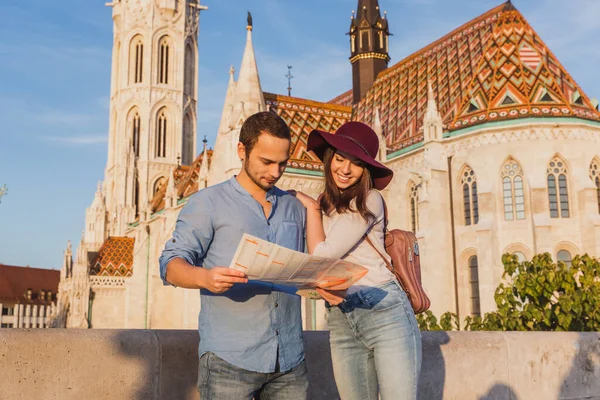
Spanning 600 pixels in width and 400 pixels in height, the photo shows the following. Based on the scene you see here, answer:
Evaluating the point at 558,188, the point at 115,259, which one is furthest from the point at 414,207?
the point at 115,259

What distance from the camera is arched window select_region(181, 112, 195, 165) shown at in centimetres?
5319

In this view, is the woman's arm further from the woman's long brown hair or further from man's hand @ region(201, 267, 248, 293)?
man's hand @ region(201, 267, 248, 293)

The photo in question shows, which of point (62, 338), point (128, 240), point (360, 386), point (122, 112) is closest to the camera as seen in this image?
point (360, 386)

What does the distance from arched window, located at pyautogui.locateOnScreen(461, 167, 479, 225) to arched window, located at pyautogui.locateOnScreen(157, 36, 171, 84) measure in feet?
110

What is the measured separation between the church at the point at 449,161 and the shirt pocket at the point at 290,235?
39.4ft

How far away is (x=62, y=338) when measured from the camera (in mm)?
3502

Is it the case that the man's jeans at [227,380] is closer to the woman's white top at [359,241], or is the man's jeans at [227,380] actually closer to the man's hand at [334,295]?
the man's hand at [334,295]

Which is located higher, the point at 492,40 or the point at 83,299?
the point at 492,40

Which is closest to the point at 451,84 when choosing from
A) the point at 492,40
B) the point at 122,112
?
the point at 492,40

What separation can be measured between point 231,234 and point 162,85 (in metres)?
51.5

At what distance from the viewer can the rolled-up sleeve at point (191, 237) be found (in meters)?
2.77

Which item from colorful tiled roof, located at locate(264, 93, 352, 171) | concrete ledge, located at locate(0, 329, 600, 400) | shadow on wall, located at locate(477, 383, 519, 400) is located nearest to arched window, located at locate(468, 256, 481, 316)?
colorful tiled roof, located at locate(264, 93, 352, 171)

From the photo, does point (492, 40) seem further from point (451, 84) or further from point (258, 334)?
point (258, 334)

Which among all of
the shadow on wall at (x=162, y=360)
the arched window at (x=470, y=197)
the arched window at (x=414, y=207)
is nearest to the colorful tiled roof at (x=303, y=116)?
the arched window at (x=414, y=207)
